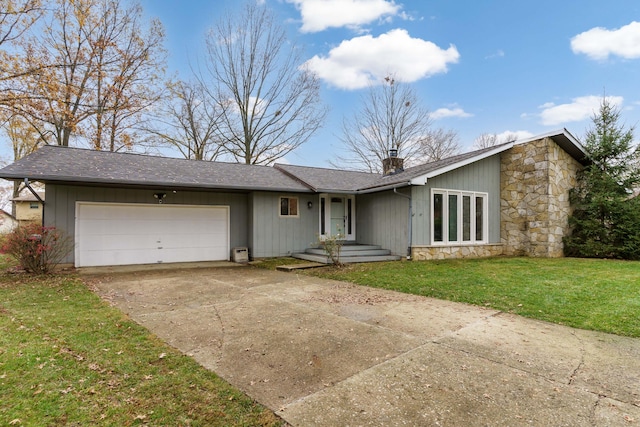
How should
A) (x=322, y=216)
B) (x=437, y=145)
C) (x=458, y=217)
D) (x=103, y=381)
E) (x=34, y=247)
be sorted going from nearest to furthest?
1. (x=103, y=381)
2. (x=34, y=247)
3. (x=458, y=217)
4. (x=322, y=216)
5. (x=437, y=145)

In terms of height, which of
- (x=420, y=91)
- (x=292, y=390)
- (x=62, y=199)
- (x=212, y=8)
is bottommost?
(x=292, y=390)

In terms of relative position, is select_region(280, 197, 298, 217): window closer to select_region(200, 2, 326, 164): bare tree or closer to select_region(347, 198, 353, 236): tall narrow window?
select_region(347, 198, 353, 236): tall narrow window

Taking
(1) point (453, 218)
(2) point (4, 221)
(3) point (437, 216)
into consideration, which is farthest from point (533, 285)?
(2) point (4, 221)

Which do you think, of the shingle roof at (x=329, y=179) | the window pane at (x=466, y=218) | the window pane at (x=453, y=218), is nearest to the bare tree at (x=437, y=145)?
the shingle roof at (x=329, y=179)

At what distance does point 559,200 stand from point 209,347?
12406mm

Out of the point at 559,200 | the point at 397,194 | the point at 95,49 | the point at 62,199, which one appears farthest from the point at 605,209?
the point at 95,49

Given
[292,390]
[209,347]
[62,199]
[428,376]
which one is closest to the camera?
[292,390]

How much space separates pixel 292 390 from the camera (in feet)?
8.57

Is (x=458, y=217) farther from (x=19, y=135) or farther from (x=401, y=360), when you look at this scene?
(x=19, y=135)

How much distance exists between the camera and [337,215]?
40.3ft

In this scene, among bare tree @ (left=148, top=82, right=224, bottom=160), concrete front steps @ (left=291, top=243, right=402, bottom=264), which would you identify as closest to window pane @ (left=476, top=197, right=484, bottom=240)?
concrete front steps @ (left=291, top=243, right=402, bottom=264)

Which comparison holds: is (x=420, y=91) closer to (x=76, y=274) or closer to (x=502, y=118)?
(x=502, y=118)

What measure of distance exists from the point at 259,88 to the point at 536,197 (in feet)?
54.2

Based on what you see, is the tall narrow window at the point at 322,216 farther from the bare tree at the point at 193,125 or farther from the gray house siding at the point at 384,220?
the bare tree at the point at 193,125
